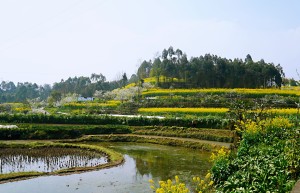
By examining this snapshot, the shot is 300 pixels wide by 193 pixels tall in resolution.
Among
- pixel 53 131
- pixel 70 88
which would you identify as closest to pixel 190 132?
pixel 53 131

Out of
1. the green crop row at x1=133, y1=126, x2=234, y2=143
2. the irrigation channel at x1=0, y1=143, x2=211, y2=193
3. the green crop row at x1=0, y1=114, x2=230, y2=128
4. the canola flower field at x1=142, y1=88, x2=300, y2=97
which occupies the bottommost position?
the irrigation channel at x1=0, y1=143, x2=211, y2=193

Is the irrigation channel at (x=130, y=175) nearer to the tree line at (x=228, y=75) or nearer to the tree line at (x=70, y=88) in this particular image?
the tree line at (x=228, y=75)

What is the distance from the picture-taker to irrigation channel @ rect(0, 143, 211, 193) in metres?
16.1

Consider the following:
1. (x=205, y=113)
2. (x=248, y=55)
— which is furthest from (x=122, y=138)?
(x=248, y=55)

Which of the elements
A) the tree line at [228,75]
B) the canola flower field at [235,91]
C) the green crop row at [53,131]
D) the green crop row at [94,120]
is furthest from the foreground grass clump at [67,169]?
the tree line at [228,75]

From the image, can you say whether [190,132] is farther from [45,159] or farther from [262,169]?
[262,169]

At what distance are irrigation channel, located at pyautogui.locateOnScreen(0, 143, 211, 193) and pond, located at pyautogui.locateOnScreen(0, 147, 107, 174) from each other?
2.10m

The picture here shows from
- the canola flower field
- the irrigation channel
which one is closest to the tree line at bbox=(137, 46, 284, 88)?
the canola flower field

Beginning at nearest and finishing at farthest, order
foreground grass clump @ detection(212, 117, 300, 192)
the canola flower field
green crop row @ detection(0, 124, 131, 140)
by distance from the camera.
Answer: foreground grass clump @ detection(212, 117, 300, 192) → green crop row @ detection(0, 124, 131, 140) → the canola flower field

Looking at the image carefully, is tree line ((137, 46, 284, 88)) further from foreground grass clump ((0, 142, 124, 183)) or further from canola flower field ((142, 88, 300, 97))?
foreground grass clump ((0, 142, 124, 183))

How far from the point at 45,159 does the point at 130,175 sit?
23.3 feet

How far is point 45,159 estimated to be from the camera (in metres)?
23.1

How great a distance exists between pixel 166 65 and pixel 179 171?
60.1 meters

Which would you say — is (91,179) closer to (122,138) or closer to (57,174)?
(57,174)
